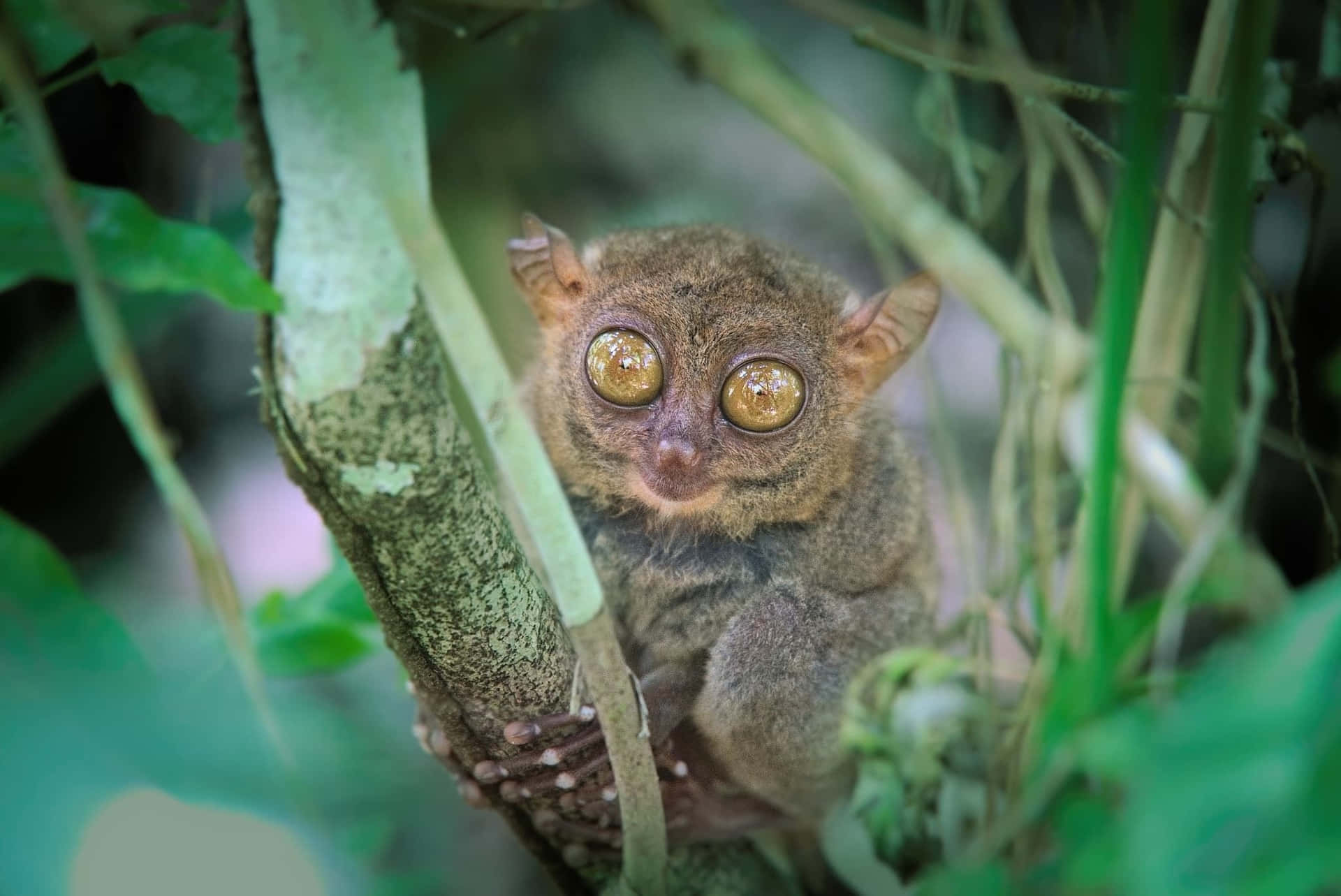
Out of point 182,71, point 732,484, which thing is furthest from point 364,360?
point 732,484

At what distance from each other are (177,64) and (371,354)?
718 mm

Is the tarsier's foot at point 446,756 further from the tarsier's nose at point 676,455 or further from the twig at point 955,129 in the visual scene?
the twig at point 955,129

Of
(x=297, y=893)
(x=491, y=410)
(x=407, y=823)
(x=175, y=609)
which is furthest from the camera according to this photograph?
(x=175, y=609)

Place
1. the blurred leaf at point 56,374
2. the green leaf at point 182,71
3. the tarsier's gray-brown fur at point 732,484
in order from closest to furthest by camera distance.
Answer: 1. the green leaf at point 182,71
2. the tarsier's gray-brown fur at point 732,484
3. the blurred leaf at point 56,374

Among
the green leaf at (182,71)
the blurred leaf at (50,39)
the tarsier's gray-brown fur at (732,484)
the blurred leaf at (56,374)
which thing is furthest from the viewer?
the blurred leaf at (56,374)

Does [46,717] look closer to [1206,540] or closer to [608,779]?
[608,779]

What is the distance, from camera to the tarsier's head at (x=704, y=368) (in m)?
2.10

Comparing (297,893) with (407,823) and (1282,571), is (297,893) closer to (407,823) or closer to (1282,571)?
(407,823)

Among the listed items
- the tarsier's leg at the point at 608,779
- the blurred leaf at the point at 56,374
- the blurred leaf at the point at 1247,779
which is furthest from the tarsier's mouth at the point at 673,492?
the blurred leaf at the point at 56,374

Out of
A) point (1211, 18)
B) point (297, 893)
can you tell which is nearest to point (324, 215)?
point (297, 893)

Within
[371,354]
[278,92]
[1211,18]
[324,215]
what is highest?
[1211,18]

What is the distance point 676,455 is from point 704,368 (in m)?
0.19

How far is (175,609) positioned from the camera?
3.47m

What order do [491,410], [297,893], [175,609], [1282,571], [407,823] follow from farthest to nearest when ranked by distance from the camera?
[175,609]
[407,823]
[1282,571]
[297,893]
[491,410]
